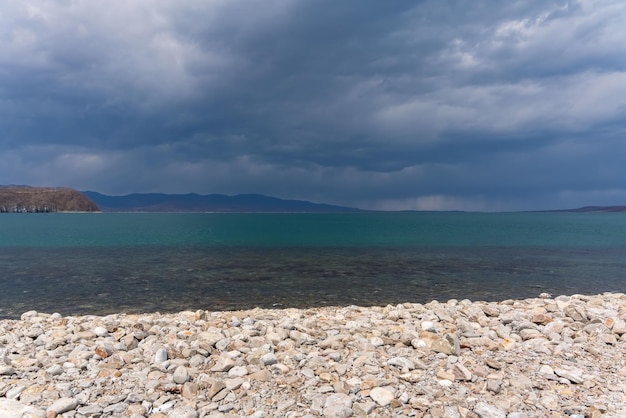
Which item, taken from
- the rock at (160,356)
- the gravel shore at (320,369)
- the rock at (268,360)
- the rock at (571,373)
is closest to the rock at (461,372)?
the gravel shore at (320,369)

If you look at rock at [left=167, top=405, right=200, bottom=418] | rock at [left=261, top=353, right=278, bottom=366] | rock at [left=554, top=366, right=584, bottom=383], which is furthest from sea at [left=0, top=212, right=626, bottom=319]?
rock at [left=167, top=405, right=200, bottom=418]

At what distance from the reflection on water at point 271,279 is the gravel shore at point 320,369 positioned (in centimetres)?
991

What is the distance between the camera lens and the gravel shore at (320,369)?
20.4 feet

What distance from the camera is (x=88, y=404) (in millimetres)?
6297

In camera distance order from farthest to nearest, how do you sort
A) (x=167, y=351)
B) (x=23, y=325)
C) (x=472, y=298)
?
(x=472, y=298) < (x=23, y=325) < (x=167, y=351)

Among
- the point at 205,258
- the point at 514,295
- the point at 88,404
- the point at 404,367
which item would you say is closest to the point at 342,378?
the point at 404,367

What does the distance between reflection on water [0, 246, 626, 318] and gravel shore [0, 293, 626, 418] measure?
991cm

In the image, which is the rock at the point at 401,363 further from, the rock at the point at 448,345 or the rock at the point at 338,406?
the rock at the point at 338,406

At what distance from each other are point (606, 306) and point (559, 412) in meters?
7.67

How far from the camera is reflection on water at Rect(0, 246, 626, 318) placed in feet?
65.4

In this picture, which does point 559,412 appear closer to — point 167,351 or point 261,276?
point 167,351

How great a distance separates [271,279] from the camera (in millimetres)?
26281

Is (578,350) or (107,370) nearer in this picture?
(107,370)

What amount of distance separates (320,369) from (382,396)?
1.37 meters
